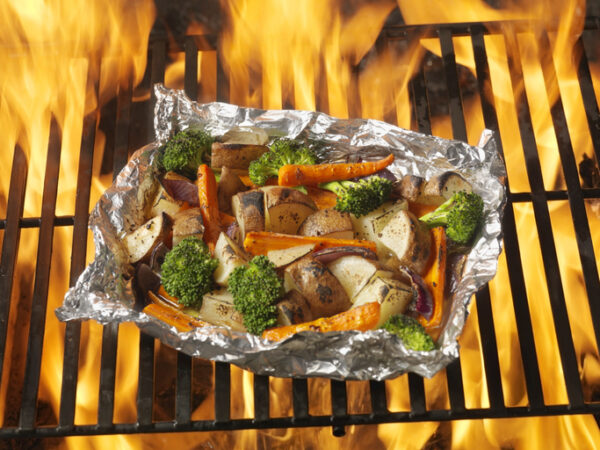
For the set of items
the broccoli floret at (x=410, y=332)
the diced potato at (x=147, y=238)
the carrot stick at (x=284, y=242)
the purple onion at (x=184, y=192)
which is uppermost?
the purple onion at (x=184, y=192)

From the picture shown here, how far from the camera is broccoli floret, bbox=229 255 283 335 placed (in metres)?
2.69

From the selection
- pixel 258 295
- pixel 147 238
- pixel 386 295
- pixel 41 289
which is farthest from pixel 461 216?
pixel 41 289

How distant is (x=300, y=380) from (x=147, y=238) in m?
0.94

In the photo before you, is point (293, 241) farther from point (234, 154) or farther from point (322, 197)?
point (234, 154)

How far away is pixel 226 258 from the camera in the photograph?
2906mm

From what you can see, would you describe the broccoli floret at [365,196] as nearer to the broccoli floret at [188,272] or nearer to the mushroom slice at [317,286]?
the mushroom slice at [317,286]

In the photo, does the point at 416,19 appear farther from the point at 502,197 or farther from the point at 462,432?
the point at 462,432

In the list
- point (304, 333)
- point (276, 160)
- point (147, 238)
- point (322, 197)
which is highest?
point (276, 160)

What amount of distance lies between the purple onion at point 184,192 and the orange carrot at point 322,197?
0.57m

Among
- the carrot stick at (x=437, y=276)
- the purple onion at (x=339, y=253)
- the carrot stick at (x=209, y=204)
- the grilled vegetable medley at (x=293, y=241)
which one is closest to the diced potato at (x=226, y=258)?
the grilled vegetable medley at (x=293, y=241)

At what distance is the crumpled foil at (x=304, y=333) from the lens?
259cm

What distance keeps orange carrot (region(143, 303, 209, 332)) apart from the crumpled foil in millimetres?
76

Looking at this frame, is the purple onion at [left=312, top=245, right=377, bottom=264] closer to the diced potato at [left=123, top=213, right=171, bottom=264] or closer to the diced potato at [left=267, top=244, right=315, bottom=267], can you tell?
the diced potato at [left=267, top=244, right=315, bottom=267]

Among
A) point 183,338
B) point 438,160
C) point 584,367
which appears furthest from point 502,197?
point 183,338
